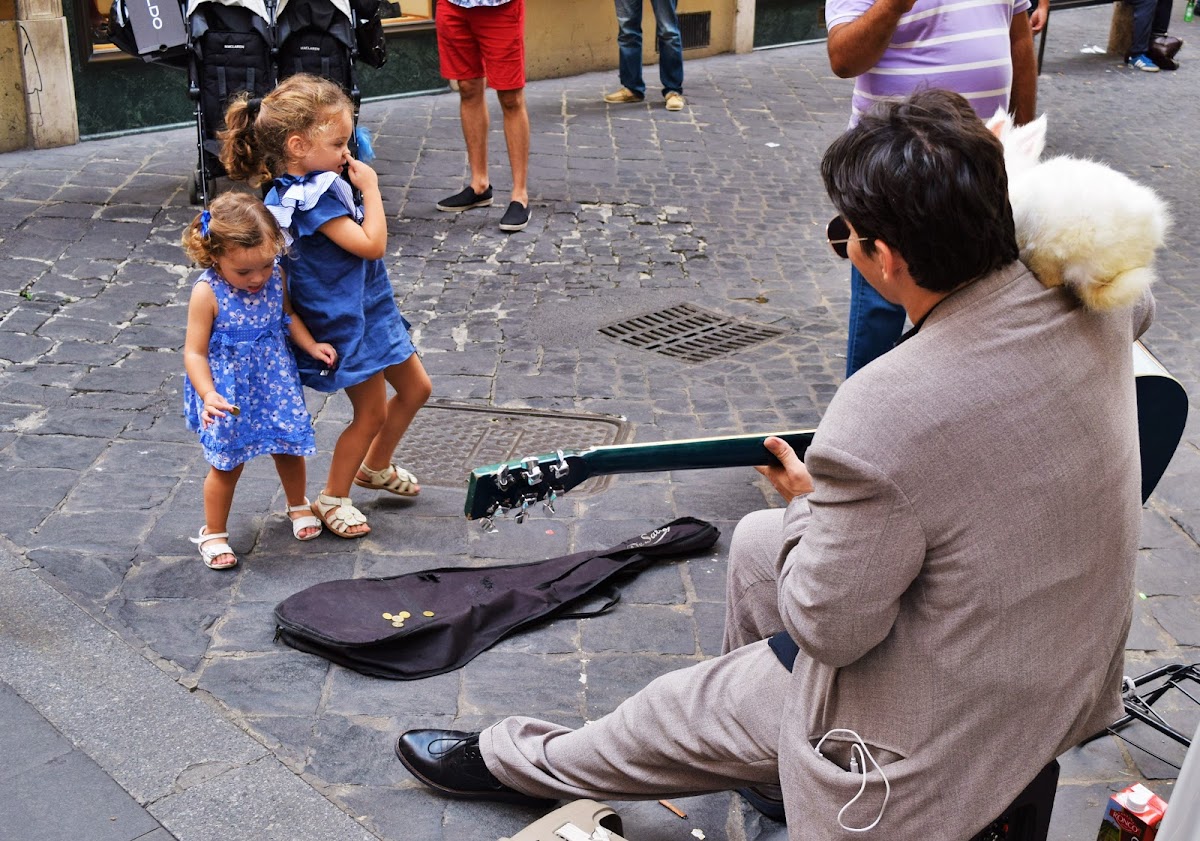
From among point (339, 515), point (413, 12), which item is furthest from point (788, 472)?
point (413, 12)

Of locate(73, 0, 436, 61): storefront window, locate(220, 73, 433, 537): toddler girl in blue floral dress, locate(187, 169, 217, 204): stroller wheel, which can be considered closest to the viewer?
locate(220, 73, 433, 537): toddler girl in blue floral dress

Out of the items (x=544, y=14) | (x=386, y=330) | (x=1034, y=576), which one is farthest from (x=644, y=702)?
(x=544, y=14)

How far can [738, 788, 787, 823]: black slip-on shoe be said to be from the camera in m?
3.03

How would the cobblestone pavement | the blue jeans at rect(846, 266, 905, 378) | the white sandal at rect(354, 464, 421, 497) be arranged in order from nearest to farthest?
the cobblestone pavement < the blue jeans at rect(846, 266, 905, 378) < the white sandal at rect(354, 464, 421, 497)

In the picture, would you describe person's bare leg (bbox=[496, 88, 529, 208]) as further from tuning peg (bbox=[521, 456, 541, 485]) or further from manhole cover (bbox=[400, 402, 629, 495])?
tuning peg (bbox=[521, 456, 541, 485])

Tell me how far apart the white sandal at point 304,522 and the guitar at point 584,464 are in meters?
1.58

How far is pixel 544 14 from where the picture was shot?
11.1m

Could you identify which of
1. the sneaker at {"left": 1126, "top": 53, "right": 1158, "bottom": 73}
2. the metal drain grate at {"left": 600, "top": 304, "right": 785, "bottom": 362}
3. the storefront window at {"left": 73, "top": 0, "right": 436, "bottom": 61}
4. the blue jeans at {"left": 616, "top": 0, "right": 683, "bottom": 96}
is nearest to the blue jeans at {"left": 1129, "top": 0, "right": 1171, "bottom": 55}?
the sneaker at {"left": 1126, "top": 53, "right": 1158, "bottom": 73}

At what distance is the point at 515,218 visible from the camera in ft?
24.3

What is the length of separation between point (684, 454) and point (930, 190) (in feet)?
2.91

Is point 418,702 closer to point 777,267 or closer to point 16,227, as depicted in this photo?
point 777,267

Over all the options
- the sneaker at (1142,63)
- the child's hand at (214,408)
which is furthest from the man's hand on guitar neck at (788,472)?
the sneaker at (1142,63)

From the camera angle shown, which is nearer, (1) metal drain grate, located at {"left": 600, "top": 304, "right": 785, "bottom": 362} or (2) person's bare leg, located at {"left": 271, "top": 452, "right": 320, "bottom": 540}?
(2) person's bare leg, located at {"left": 271, "top": 452, "right": 320, "bottom": 540}

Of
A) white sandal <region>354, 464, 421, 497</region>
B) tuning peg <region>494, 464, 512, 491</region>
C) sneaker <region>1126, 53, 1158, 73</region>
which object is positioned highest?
tuning peg <region>494, 464, 512, 491</region>
